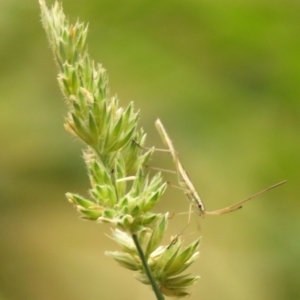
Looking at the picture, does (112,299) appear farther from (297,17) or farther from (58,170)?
(297,17)

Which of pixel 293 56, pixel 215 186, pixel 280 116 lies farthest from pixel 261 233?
pixel 293 56

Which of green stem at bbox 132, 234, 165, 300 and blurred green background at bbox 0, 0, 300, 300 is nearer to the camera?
green stem at bbox 132, 234, 165, 300

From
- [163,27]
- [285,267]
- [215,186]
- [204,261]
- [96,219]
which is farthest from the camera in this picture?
[163,27]

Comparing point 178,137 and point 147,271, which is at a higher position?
point 178,137

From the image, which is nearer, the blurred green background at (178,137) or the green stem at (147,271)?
the green stem at (147,271)

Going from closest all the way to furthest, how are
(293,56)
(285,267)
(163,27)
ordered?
(285,267) < (293,56) < (163,27)

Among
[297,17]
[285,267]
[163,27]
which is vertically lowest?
[285,267]

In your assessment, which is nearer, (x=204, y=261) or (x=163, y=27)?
(x=204, y=261)

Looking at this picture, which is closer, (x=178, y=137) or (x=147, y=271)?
(x=147, y=271)
